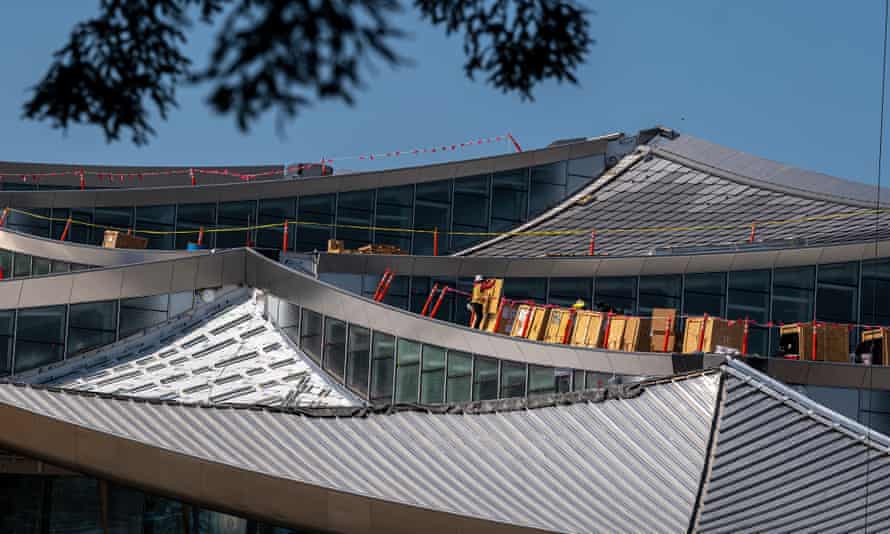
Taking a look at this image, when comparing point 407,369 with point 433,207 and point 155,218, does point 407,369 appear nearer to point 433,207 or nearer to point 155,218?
point 433,207

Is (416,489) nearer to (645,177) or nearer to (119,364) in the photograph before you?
(119,364)

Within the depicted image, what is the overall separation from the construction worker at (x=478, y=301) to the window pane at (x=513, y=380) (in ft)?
11.6

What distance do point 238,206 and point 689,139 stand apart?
61.2 ft

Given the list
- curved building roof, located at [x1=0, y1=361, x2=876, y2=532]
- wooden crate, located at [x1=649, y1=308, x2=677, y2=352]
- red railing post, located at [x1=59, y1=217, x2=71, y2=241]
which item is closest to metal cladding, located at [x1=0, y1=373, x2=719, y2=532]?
curved building roof, located at [x1=0, y1=361, x2=876, y2=532]

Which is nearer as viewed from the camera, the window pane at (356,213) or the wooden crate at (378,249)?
the wooden crate at (378,249)

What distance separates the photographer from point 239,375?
34.3m

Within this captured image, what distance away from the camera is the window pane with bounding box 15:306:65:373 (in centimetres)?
3541

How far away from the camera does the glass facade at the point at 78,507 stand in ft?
68.6

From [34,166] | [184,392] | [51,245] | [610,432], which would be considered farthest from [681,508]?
[34,166]

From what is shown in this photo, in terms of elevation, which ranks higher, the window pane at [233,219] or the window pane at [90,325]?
the window pane at [233,219]

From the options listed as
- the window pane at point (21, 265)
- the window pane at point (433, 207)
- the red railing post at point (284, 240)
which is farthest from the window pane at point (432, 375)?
the window pane at point (433, 207)

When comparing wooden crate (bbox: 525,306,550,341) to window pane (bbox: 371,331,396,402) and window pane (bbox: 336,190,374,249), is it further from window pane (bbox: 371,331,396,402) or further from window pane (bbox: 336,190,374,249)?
window pane (bbox: 336,190,374,249)

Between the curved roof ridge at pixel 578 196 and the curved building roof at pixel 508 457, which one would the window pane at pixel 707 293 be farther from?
the curved building roof at pixel 508 457

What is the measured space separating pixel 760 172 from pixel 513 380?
24158 millimetres
